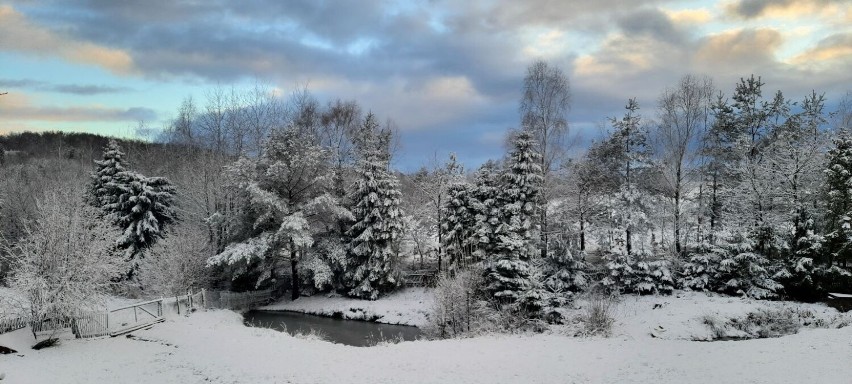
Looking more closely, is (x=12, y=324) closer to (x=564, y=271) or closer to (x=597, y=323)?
(x=597, y=323)

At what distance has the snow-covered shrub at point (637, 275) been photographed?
28.1 meters

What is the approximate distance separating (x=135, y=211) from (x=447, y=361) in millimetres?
31474

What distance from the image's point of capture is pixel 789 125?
105 ft

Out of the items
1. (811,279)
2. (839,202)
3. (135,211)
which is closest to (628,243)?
(811,279)

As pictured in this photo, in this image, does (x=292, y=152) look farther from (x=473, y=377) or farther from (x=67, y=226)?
(x=473, y=377)

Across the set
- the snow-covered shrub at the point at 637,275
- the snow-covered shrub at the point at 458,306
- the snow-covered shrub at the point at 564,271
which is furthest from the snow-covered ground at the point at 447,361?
the snow-covered shrub at the point at 637,275

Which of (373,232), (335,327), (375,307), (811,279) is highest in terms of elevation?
(373,232)

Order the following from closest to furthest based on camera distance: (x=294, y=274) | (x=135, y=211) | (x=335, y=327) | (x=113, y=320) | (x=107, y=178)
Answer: (x=113, y=320)
(x=335, y=327)
(x=294, y=274)
(x=135, y=211)
(x=107, y=178)

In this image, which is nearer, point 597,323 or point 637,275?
point 597,323

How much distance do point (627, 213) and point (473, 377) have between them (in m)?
20.8

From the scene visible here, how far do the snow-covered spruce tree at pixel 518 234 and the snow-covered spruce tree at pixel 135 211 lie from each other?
1026 inches

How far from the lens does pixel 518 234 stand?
25766 millimetres

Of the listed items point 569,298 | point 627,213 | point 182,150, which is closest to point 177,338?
point 569,298

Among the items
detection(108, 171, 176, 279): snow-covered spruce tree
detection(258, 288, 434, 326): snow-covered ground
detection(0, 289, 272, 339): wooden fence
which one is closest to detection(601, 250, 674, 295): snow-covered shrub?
detection(258, 288, 434, 326): snow-covered ground
